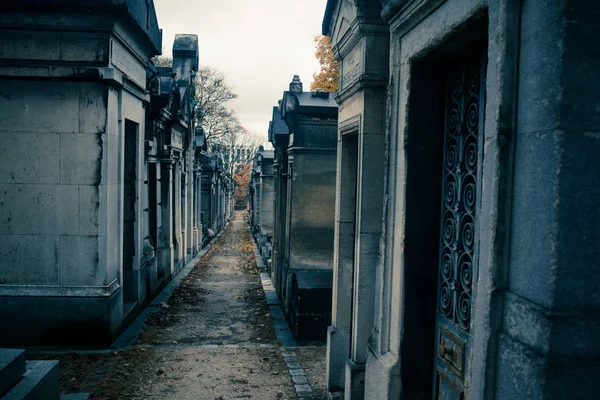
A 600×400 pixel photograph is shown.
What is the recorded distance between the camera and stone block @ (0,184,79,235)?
7141mm

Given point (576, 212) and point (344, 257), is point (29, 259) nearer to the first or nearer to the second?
point (344, 257)

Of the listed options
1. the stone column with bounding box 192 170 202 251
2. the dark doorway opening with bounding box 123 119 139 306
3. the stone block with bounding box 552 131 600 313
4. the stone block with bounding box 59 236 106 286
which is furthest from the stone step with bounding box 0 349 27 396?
the stone column with bounding box 192 170 202 251

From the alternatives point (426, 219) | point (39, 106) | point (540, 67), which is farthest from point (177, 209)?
point (540, 67)

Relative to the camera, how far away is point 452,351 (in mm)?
3391

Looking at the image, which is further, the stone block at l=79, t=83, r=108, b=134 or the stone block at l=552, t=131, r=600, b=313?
the stone block at l=79, t=83, r=108, b=134

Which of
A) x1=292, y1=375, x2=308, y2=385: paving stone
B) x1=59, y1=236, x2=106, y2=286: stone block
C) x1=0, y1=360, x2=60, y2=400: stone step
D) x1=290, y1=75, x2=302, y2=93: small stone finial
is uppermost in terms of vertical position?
x1=290, y1=75, x2=302, y2=93: small stone finial

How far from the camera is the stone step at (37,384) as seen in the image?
400cm

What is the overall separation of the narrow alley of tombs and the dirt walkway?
0.5 inches

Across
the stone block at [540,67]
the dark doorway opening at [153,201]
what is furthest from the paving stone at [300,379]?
the dark doorway opening at [153,201]

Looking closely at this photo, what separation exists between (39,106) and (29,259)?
226 centimetres

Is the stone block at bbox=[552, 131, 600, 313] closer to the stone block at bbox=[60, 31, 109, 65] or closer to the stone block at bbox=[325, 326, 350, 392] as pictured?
the stone block at bbox=[325, 326, 350, 392]

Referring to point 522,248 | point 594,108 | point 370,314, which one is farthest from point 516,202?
point 370,314

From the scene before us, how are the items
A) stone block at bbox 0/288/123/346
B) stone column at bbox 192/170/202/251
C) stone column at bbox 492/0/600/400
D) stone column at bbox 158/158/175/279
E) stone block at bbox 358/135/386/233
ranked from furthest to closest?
stone column at bbox 192/170/202/251
stone column at bbox 158/158/175/279
stone block at bbox 0/288/123/346
stone block at bbox 358/135/386/233
stone column at bbox 492/0/600/400

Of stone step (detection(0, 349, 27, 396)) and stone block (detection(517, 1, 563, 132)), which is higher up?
stone block (detection(517, 1, 563, 132))
